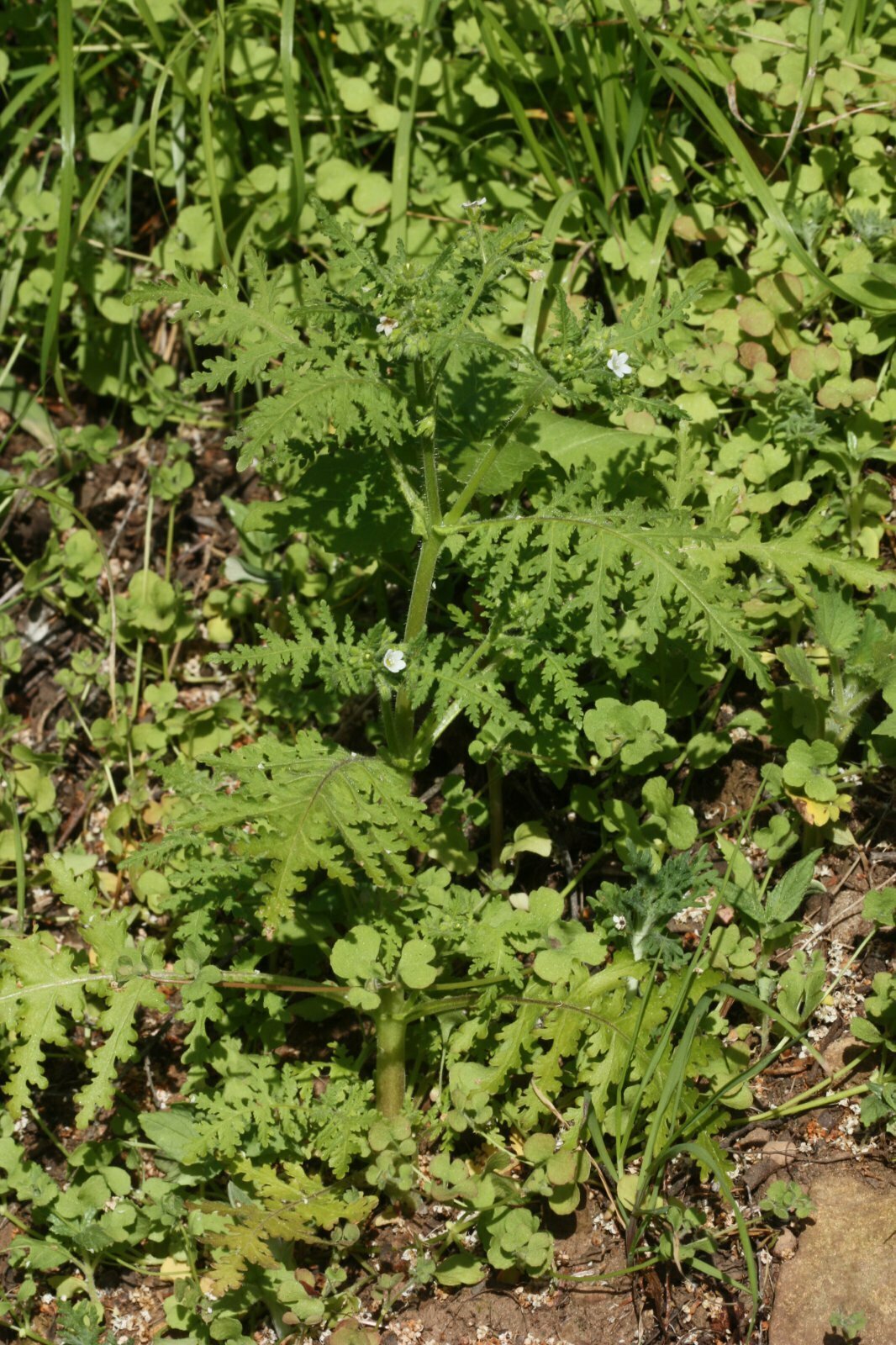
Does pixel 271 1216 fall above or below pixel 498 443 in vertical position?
below

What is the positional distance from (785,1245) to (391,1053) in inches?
36.4

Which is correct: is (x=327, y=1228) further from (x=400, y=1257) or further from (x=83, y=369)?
(x=83, y=369)

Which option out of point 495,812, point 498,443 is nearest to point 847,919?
point 495,812

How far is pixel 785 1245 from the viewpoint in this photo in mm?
2668

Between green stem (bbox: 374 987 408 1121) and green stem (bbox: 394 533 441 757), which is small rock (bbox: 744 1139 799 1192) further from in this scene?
green stem (bbox: 394 533 441 757)

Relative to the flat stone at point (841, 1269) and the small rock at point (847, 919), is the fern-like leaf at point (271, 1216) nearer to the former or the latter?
the flat stone at point (841, 1269)

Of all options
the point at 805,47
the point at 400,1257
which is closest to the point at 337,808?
the point at 400,1257

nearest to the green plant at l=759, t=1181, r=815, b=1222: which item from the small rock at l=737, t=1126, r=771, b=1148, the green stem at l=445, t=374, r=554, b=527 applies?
the small rock at l=737, t=1126, r=771, b=1148

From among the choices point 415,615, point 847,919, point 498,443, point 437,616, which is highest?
point 498,443

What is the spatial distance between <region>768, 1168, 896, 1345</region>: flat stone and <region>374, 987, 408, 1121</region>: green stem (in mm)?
898

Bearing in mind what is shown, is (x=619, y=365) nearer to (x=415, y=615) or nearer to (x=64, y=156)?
(x=415, y=615)

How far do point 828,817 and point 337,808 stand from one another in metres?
1.25

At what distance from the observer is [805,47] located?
3.71m

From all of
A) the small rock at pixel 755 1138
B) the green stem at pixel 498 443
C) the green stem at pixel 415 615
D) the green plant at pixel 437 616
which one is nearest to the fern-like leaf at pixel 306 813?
the green plant at pixel 437 616
